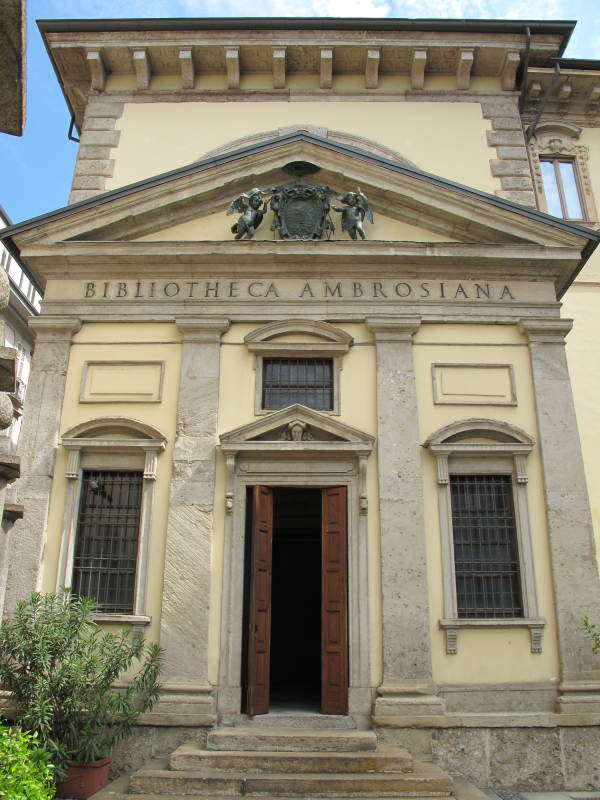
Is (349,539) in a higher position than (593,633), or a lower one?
higher

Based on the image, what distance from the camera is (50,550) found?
9.83 metres

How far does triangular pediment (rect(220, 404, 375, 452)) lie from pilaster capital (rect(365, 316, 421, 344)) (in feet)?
5.09

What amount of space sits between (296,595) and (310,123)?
9944 mm

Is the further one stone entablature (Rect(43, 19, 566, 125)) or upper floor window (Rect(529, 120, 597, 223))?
upper floor window (Rect(529, 120, 597, 223))

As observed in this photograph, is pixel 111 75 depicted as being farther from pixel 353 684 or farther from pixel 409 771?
pixel 409 771

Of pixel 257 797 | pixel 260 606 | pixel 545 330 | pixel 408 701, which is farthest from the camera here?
pixel 545 330

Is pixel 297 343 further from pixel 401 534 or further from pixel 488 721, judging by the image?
pixel 488 721

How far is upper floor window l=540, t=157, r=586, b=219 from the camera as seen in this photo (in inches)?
585

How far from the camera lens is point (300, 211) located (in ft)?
37.8

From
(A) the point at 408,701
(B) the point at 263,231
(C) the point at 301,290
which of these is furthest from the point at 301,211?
(A) the point at 408,701

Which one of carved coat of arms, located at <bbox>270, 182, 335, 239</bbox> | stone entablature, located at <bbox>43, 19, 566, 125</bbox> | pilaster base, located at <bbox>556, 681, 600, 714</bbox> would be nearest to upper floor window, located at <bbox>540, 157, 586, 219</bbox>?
stone entablature, located at <bbox>43, 19, 566, 125</bbox>

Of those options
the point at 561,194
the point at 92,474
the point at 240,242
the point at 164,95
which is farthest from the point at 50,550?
the point at 561,194

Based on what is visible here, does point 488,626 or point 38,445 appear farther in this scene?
point 38,445

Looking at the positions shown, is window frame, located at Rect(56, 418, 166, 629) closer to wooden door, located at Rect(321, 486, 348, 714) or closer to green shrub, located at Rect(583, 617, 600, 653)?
wooden door, located at Rect(321, 486, 348, 714)
